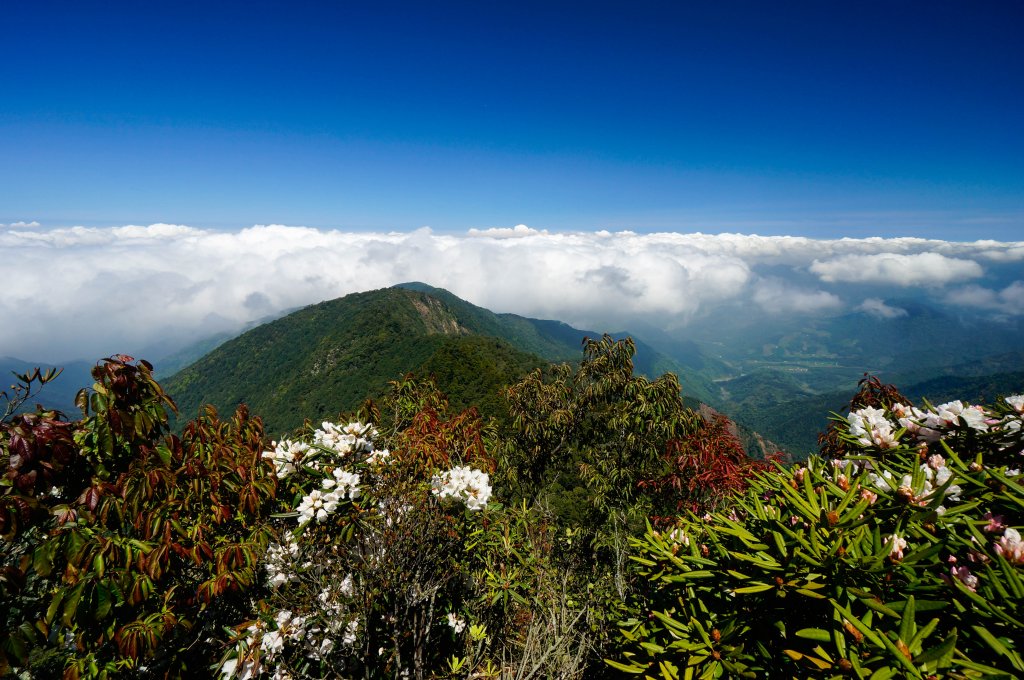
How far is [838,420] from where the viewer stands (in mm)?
2947

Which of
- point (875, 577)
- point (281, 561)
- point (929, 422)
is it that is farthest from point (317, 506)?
point (929, 422)

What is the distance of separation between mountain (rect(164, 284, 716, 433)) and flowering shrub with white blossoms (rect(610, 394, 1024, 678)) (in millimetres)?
35315

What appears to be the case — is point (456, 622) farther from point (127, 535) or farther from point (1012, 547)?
point (1012, 547)

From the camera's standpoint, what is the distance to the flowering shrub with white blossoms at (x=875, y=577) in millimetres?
1257

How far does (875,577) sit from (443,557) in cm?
302

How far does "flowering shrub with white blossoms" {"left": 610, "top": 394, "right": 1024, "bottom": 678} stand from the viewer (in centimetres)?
126

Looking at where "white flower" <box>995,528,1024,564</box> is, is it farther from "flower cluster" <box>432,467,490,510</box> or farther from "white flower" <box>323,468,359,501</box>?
"white flower" <box>323,468,359,501</box>

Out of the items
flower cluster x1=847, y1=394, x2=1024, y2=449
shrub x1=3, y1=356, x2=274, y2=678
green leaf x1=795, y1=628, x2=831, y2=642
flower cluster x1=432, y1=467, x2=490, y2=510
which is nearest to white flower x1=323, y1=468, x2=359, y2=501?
shrub x1=3, y1=356, x2=274, y2=678

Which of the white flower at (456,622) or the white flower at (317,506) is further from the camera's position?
the white flower at (456,622)

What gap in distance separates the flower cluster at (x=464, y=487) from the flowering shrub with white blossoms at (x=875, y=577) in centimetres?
190

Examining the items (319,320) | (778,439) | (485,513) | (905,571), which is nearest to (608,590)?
(485,513)

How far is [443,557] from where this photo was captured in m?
3.60

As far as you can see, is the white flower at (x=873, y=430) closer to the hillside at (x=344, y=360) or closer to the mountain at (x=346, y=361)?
the mountain at (x=346, y=361)

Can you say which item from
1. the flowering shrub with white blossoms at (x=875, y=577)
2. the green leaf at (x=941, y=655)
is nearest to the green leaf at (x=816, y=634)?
the flowering shrub with white blossoms at (x=875, y=577)
